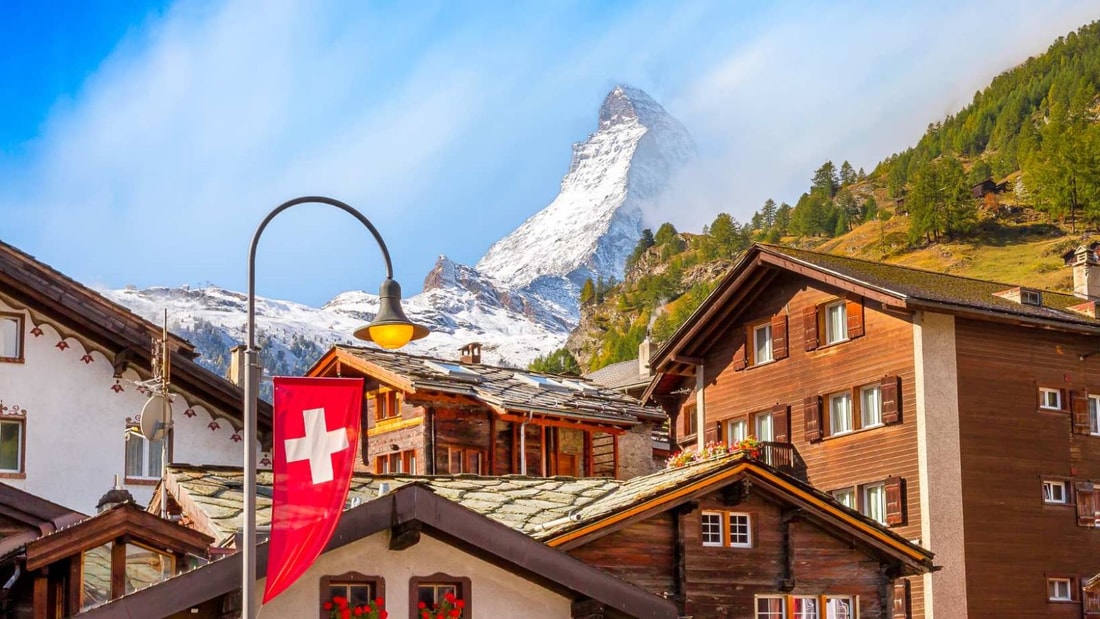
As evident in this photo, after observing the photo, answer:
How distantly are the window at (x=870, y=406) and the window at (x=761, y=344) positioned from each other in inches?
165

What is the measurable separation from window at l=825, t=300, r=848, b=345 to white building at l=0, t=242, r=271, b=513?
17.7m

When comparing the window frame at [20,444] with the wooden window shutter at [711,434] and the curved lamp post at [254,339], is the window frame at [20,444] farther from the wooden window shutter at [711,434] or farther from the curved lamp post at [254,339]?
the wooden window shutter at [711,434]

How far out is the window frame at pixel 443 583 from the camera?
20453 millimetres

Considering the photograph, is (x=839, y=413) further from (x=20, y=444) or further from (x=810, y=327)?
(x=20, y=444)

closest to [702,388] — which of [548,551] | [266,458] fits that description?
[266,458]

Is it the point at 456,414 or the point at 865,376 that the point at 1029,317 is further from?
the point at 456,414

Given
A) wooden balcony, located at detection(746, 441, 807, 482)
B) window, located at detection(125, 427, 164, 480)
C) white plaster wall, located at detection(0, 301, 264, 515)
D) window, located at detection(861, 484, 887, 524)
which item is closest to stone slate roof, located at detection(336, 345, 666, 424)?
wooden balcony, located at detection(746, 441, 807, 482)

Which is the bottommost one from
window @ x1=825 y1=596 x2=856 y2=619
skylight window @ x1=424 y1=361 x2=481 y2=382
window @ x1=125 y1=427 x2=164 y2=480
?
window @ x1=825 y1=596 x2=856 y2=619

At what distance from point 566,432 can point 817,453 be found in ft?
23.8

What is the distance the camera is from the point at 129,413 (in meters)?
37.3

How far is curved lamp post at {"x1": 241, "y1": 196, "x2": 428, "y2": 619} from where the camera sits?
15.5 meters

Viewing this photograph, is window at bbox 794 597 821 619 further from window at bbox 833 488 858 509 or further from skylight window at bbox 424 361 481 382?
skylight window at bbox 424 361 481 382

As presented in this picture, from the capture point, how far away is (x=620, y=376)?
89000 mm

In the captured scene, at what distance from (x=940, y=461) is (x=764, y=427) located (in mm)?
7681
